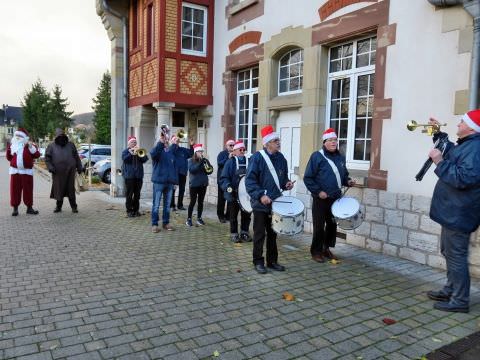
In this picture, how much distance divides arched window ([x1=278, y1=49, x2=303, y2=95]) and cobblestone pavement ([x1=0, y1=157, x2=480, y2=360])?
346 cm

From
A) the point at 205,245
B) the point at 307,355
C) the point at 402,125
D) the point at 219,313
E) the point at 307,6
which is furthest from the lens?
the point at 307,6

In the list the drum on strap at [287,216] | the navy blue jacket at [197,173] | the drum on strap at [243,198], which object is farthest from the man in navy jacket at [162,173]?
the drum on strap at [287,216]

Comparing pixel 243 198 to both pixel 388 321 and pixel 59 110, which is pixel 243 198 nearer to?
pixel 388 321

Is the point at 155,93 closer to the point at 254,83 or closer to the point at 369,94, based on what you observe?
the point at 254,83

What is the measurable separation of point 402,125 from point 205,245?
11.7 ft

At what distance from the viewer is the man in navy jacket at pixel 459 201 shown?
12.8 feet

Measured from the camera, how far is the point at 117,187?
500 inches

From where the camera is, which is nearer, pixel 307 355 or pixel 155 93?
pixel 307 355

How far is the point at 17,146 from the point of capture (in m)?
9.23

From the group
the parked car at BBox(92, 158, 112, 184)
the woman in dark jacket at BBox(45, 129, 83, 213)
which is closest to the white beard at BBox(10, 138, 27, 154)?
the woman in dark jacket at BBox(45, 129, 83, 213)

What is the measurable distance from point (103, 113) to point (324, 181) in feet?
145

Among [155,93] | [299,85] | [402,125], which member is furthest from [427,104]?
[155,93]

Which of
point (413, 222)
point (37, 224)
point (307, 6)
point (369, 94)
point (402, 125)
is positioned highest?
point (307, 6)

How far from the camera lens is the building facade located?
5.72m
